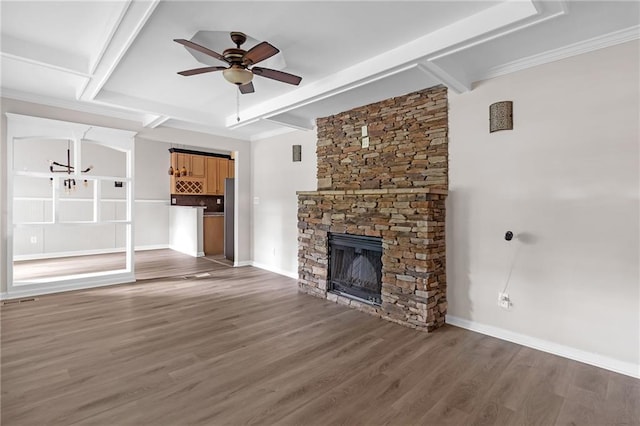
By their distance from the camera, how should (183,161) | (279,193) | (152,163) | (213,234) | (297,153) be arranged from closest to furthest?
(297,153) < (279,193) < (213,234) < (152,163) < (183,161)

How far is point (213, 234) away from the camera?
26.7 ft

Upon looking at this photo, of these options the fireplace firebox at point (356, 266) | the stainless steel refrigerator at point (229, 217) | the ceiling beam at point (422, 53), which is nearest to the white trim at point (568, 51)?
the ceiling beam at point (422, 53)

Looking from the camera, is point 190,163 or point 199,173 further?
point 199,173

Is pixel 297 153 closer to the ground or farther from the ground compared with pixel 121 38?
closer to the ground

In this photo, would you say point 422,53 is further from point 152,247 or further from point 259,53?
point 152,247

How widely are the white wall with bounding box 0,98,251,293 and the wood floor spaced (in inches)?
90.0

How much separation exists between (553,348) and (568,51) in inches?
99.1

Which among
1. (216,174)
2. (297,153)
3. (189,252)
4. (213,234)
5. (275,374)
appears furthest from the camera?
(216,174)

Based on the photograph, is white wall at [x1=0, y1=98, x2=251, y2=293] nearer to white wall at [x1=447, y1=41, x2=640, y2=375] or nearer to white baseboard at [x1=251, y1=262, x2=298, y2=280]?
white baseboard at [x1=251, y1=262, x2=298, y2=280]

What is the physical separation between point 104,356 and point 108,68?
2.68 meters

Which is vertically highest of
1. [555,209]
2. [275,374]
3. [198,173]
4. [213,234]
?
[198,173]

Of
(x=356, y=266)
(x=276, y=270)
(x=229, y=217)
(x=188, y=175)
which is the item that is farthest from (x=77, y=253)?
(x=356, y=266)

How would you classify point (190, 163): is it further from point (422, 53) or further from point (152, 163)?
point (422, 53)

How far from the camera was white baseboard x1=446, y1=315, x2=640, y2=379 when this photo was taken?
247 centimetres
